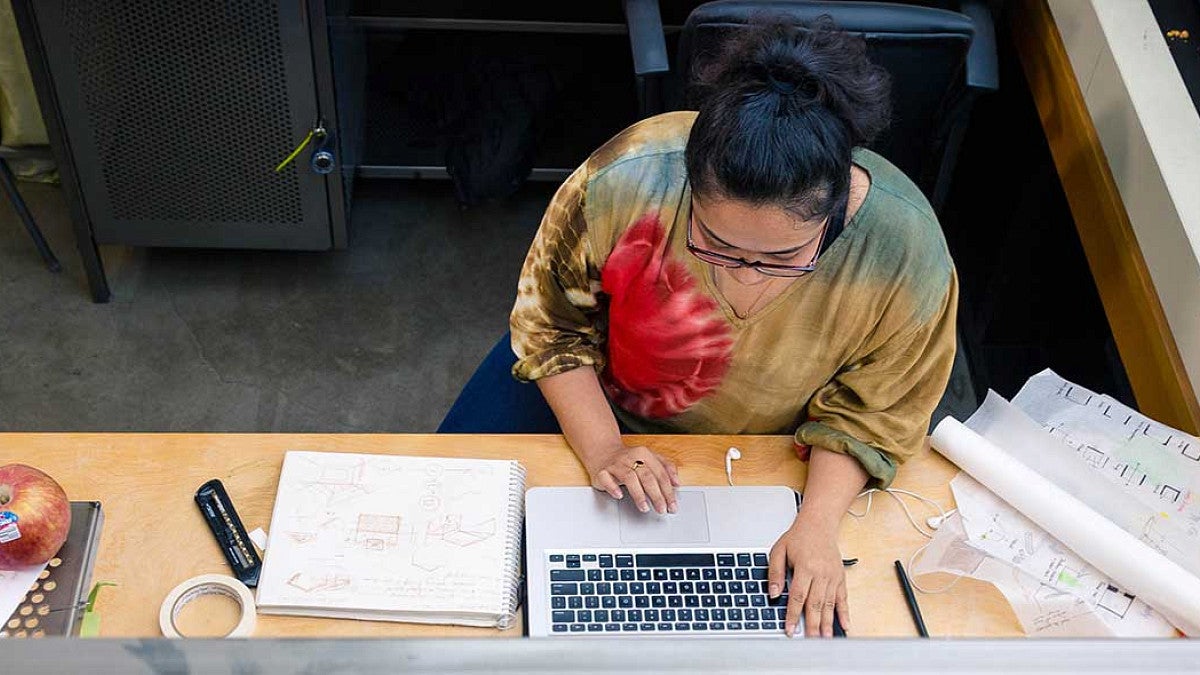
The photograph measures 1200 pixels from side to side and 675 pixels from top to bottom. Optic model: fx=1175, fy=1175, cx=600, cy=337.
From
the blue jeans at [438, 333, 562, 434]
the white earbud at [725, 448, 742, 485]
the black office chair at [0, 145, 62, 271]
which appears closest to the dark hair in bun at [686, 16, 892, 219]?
the white earbud at [725, 448, 742, 485]

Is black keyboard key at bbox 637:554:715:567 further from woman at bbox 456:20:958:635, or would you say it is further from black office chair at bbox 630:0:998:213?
black office chair at bbox 630:0:998:213

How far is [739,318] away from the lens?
4.37ft

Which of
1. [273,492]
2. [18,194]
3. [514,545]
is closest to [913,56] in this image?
[514,545]

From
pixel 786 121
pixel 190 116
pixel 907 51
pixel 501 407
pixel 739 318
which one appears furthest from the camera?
pixel 190 116

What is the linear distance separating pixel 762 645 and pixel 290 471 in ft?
2.99

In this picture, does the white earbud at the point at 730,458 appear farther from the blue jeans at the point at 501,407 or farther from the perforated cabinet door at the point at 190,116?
the perforated cabinet door at the point at 190,116

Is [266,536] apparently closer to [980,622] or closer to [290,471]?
[290,471]

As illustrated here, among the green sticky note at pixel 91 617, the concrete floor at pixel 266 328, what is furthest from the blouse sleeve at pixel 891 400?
the concrete floor at pixel 266 328

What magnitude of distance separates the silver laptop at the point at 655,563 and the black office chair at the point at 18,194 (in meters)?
1.54

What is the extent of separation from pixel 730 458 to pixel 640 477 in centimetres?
13

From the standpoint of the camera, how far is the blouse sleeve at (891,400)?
131cm

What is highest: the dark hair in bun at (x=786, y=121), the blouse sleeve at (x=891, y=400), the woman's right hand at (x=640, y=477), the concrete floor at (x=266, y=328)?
the dark hair in bun at (x=786, y=121)

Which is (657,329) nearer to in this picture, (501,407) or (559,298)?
(559,298)

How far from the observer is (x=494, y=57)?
2533 millimetres
